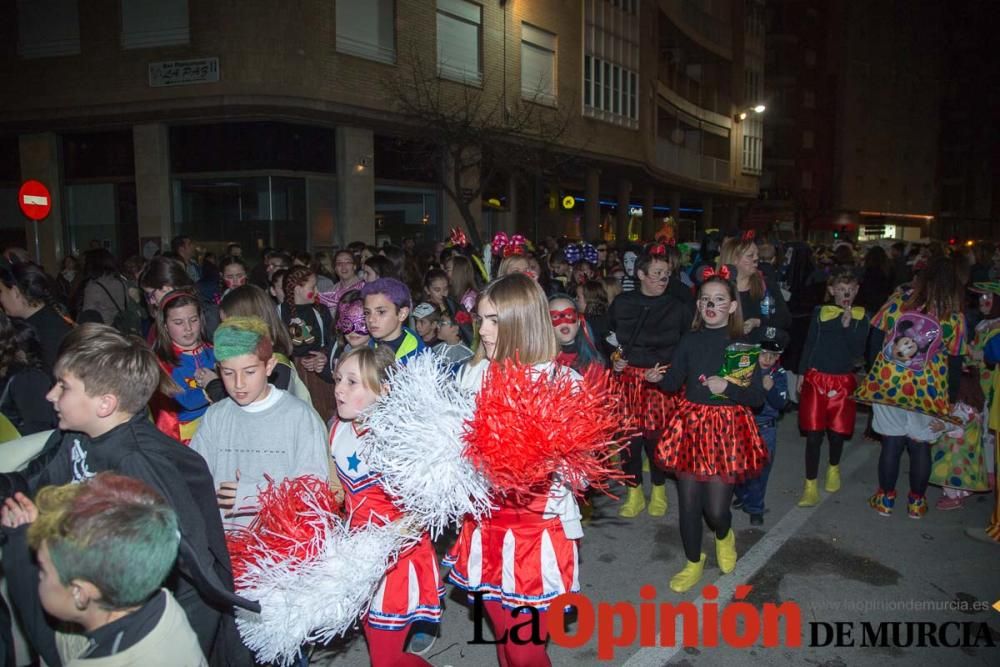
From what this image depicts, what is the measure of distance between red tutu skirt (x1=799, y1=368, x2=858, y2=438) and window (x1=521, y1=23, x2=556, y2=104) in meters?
16.8

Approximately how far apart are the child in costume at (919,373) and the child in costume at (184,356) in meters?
4.79

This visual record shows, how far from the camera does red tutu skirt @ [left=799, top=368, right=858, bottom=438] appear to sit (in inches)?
226

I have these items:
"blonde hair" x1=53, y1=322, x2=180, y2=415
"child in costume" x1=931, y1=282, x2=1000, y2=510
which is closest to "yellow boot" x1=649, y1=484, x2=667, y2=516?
"child in costume" x1=931, y1=282, x2=1000, y2=510

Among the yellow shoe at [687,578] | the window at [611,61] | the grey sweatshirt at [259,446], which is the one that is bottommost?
the yellow shoe at [687,578]

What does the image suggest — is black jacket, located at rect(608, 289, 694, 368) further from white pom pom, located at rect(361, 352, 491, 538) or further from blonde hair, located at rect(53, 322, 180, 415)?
blonde hair, located at rect(53, 322, 180, 415)

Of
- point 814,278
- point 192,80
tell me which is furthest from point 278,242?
point 814,278

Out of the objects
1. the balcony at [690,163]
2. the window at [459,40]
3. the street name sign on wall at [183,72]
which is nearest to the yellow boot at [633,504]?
the street name sign on wall at [183,72]

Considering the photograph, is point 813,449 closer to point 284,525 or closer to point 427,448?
point 427,448

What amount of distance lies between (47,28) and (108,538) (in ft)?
62.8

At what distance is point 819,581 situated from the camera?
178 inches

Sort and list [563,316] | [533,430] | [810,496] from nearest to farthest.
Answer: [533,430], [563,316], [810,496]

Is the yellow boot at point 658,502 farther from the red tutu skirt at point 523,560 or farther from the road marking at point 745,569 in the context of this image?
the red tutu skirt at point 523,560

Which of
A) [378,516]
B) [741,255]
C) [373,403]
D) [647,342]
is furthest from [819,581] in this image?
[373,403]

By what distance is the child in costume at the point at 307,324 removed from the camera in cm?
555
